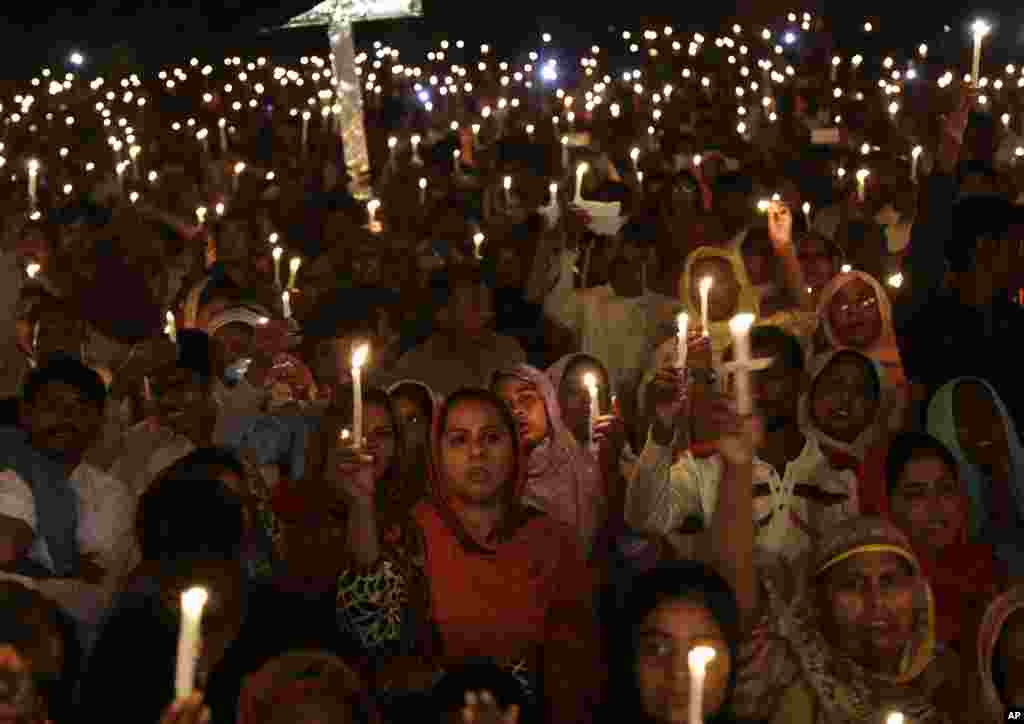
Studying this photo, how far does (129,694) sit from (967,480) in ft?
9.24

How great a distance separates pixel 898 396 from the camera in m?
6.25

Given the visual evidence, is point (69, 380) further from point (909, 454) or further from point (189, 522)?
point (909, 454)

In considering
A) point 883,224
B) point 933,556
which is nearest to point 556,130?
point 883,224

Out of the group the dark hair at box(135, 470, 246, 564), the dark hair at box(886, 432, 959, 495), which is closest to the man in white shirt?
the dark hair at box(886, 432, 959, 495)

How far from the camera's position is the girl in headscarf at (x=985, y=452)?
17.9 ft

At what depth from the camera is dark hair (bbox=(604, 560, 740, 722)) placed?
3771 mm

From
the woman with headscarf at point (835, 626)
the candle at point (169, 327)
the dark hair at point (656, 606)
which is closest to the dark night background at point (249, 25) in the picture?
the candle at point (169, 327)

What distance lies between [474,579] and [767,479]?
1.35m

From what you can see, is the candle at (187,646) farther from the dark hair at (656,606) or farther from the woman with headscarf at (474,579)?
the woman with headscarf at (474,579)

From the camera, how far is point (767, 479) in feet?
17.9

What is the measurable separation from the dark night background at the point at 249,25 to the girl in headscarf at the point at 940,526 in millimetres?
24131

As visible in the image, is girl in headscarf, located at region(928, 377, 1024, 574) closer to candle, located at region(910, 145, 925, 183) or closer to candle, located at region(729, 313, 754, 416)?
candle, located at region(729, 313, 754, 416)

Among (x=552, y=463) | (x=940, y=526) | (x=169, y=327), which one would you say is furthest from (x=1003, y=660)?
(x=169, y=327)

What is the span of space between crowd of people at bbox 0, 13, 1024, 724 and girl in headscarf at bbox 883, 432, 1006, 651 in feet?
0.03
